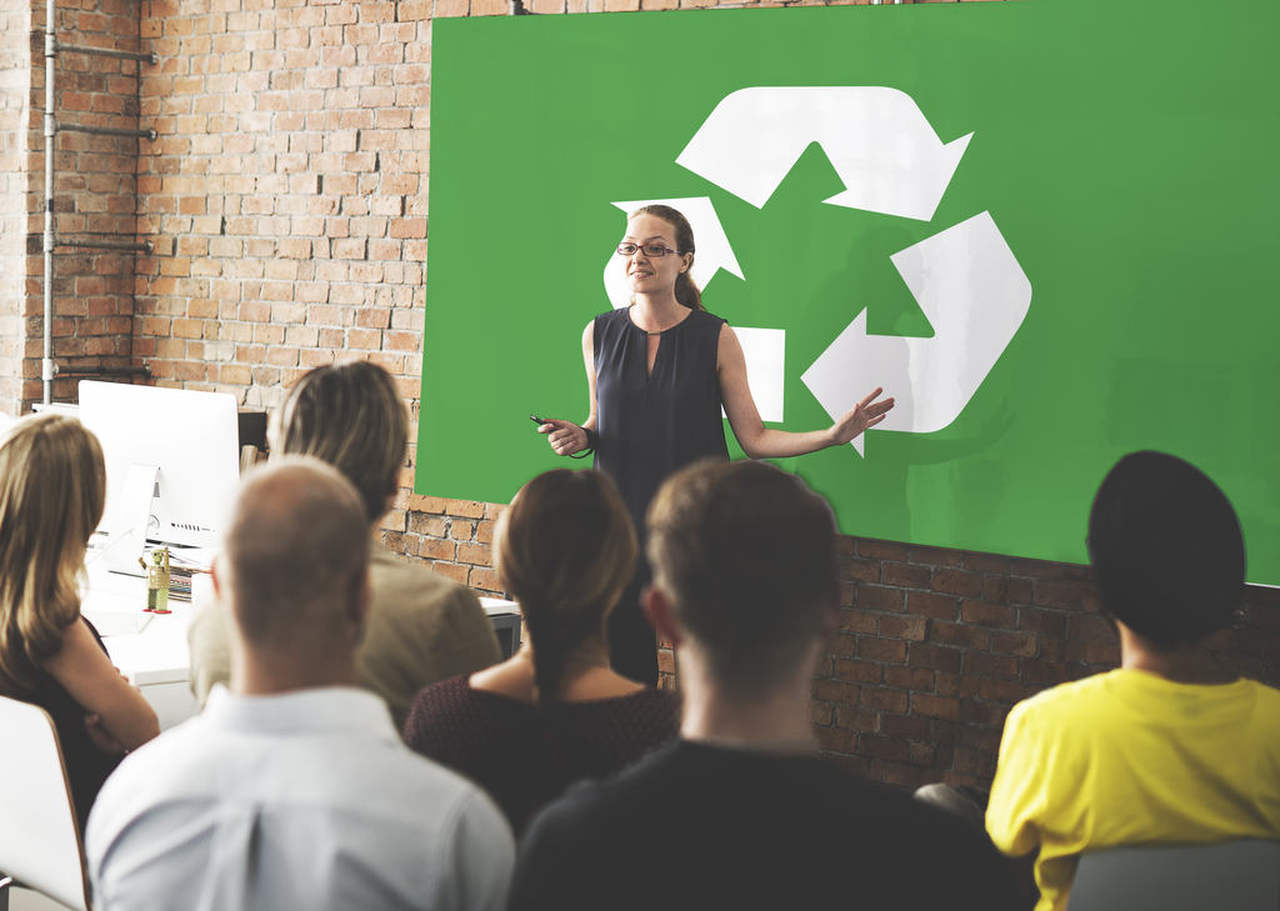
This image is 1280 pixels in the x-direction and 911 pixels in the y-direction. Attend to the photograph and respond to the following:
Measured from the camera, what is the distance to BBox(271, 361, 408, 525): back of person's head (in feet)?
6.07

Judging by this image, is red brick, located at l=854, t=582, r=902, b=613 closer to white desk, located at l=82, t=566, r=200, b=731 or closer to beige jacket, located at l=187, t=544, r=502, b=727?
white desk, located at l=82, t=566, r=200, b=731

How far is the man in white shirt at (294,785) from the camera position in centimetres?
112

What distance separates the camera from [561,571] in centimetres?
157

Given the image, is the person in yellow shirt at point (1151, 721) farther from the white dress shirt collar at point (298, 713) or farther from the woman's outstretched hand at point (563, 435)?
the woman's outstretched hand at point (563, 435)

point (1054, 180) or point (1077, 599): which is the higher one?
point (1054, 180)

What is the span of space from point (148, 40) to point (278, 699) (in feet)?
15.9

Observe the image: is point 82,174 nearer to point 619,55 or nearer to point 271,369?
point 271,369

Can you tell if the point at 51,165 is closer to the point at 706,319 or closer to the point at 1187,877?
the point at 706,319

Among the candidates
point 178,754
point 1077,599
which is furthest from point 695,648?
point 1077,599

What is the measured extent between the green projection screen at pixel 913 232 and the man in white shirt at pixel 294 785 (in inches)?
88.9

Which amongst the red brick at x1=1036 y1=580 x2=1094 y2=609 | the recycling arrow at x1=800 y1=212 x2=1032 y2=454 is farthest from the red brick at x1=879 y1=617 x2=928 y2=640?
the recycling arrow at x1=800 y1=212 x2=1032 y2=454

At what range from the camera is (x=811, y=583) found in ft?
3.58

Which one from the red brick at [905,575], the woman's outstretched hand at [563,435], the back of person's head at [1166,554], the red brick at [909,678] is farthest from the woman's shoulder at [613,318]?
the back of person's head at [1166,554]

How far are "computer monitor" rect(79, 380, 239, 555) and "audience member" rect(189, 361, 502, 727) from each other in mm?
1171
